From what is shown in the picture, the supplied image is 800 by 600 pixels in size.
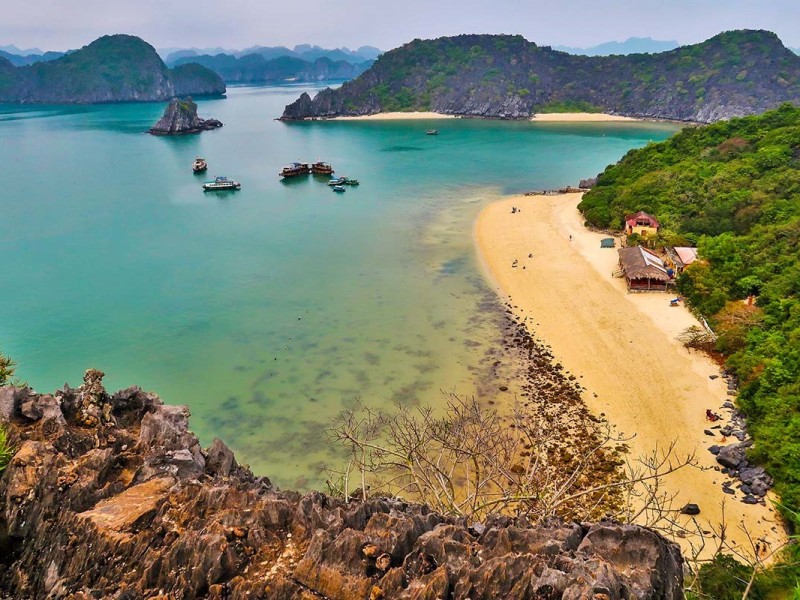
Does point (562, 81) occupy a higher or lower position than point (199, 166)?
higher

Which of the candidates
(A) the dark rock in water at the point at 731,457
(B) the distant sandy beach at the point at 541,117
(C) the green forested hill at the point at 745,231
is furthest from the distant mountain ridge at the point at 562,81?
(A) the dark rock in water at the point at 731,457

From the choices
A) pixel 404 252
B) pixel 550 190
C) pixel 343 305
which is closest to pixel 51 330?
pixel 343 305

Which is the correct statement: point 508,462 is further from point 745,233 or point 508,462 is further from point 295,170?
point 295,170

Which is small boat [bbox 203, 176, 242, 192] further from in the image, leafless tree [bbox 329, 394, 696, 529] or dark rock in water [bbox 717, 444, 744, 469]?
dark rock in water [bbox 717, 444, 744, 469]

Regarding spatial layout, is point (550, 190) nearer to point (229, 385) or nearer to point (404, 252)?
point (404, 252)

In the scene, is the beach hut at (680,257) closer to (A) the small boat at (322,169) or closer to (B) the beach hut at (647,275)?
(B) the beach hut at (647,275)

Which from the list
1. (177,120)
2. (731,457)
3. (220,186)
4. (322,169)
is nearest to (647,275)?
(731,457)

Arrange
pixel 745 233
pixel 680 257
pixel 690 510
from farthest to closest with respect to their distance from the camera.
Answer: pixel 745 233 < pixel 680 257 < pixel 690 510
